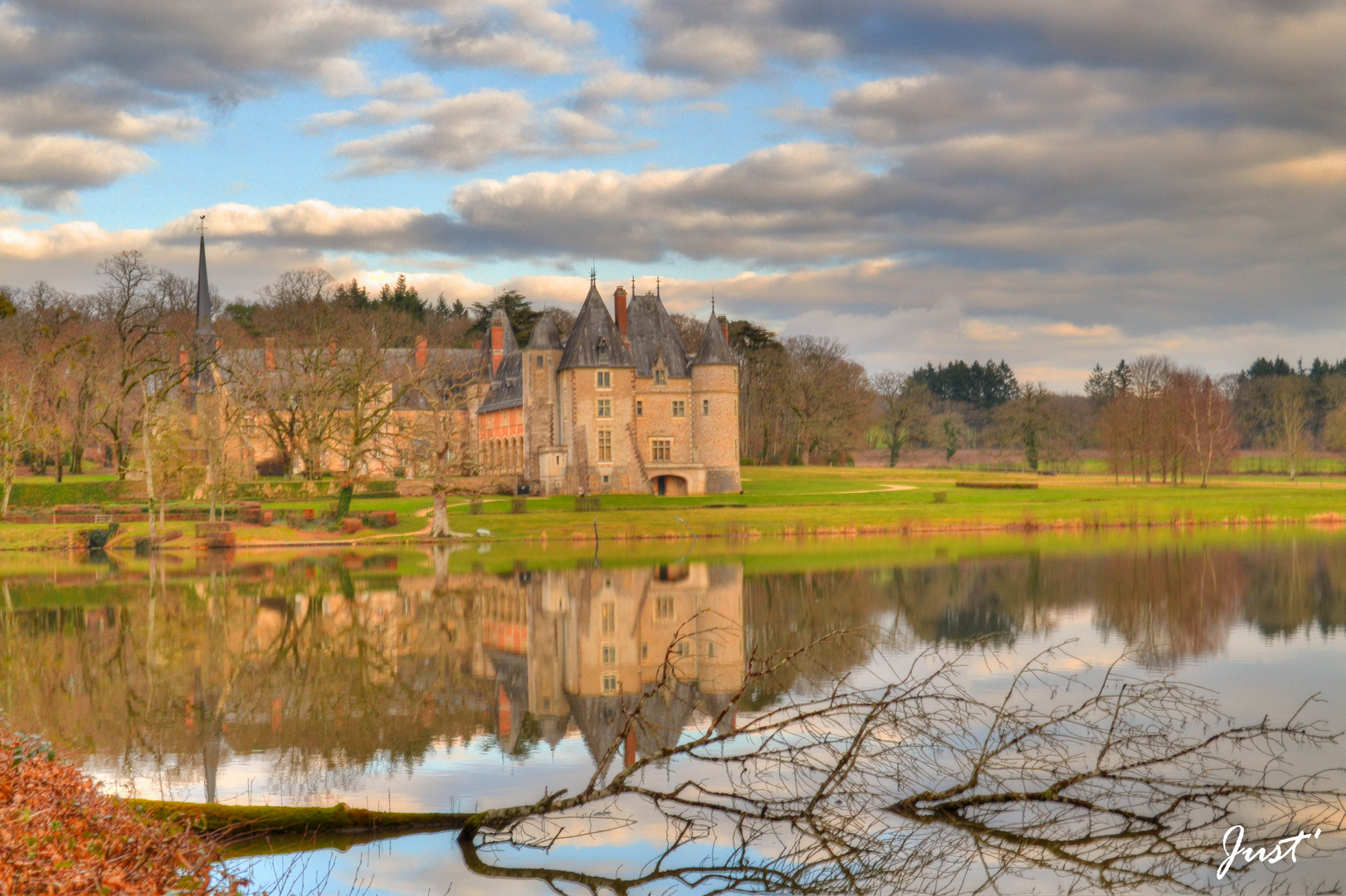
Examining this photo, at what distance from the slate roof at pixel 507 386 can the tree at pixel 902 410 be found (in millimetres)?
30878

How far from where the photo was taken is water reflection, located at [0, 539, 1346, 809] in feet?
42.6

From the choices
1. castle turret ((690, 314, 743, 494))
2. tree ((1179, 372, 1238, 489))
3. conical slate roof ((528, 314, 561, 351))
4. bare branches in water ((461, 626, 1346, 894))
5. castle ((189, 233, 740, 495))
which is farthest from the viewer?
tree ((1179, 372, 1238, 489))

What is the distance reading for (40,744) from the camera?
9820 mm

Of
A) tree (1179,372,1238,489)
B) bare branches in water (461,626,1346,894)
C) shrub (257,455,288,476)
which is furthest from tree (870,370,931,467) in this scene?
bare branches in water (461,626,1346,894)

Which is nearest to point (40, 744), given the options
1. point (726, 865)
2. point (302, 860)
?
point (302, 860)

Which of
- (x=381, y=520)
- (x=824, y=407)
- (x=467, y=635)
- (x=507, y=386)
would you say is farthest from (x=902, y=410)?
(x=467, y=635)

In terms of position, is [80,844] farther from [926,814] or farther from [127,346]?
[127,346]

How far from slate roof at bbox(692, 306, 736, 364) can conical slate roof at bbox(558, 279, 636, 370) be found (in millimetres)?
3417

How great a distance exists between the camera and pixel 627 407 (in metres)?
55.8

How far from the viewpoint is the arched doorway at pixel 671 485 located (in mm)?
56969

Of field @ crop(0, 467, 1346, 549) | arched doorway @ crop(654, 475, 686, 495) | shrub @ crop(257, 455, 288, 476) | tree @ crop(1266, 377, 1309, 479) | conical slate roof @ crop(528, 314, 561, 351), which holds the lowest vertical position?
field @ crop(0, 467, 1346, 549)

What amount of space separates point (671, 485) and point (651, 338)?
277 inches
